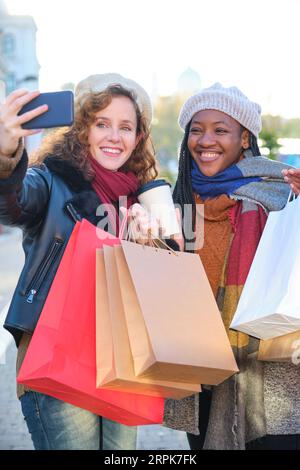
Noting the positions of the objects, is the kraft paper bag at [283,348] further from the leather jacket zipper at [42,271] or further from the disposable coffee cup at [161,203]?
the leather jacket zipper at [42,271]

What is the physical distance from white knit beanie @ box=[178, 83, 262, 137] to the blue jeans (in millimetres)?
1318

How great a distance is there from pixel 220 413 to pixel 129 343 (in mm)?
713

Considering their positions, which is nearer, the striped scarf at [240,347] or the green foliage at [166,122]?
the striped scarf at [240,347]

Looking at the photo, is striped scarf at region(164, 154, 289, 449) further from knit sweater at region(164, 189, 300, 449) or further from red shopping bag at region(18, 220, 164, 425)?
red shopping bag at region(18, 220, 164, 425)

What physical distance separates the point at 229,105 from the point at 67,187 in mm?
805

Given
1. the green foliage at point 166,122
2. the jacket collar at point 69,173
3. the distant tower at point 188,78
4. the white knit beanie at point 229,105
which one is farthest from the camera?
the distant tower at point 188,78

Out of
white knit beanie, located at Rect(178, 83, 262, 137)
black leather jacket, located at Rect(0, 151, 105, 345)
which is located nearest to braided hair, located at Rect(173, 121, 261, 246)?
white knit beanie, located at Rect(178, 83, 262, 137)

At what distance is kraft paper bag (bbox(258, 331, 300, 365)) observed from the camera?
7.60 feet

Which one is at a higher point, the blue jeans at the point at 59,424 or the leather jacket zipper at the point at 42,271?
the leather jacket zipper at the point at 42,271

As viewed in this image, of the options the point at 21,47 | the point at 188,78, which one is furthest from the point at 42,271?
the point at 188,78

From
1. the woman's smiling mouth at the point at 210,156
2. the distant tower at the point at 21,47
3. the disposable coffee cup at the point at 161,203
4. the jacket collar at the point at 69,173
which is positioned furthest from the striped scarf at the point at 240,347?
the distant tower at the point at 21,47

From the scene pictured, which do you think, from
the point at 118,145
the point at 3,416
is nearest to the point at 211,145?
the point at 118,145

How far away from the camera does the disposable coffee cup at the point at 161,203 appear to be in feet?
8.23

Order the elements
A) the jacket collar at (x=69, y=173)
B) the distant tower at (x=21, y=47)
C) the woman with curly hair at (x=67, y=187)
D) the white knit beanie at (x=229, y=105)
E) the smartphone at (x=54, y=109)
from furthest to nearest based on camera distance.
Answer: the distant tower at (x=21, y=47) → the white knit beanie at (x=229, y=105) → the jacket collar at (x=69, y=173) → the woman with curly hair at (x=67, y=187) → the smartphone at (x=54, y=109)
